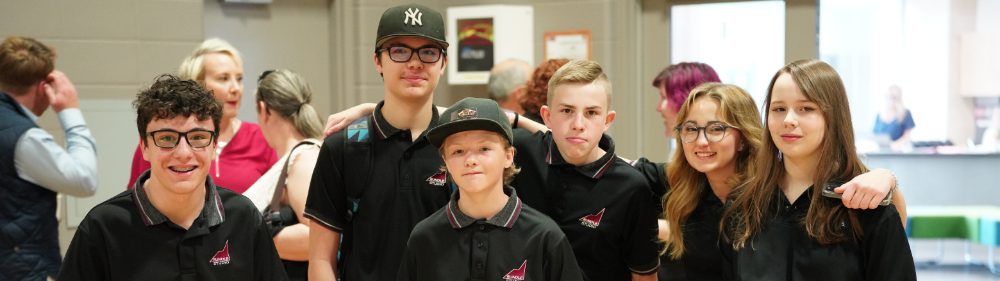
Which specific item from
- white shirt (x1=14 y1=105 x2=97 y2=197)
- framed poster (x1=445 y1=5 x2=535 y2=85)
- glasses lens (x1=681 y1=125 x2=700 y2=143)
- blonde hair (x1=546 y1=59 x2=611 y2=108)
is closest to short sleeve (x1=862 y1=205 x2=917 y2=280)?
glasses lens (x1=681 y1=125 x2=700 y2=143)

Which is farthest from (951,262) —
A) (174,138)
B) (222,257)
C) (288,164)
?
(174,138)

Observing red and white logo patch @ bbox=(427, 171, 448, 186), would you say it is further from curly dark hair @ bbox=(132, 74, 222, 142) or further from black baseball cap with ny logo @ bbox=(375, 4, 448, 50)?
curly dark hair @ bbox=(132, 74, 222, 142)

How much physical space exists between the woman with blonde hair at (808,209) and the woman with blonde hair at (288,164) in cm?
141

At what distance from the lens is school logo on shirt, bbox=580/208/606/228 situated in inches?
106

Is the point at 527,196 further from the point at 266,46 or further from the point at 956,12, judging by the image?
the point at 956,12

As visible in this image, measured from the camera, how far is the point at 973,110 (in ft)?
25.8

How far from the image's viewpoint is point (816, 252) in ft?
7.68

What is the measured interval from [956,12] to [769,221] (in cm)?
609

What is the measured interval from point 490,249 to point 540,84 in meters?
1.14

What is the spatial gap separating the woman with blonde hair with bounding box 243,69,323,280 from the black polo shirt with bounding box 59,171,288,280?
66 cm

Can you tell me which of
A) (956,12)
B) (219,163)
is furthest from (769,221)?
(956,12)

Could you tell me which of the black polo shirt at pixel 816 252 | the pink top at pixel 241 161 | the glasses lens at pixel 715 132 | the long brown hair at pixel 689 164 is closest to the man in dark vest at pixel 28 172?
the pink top at pixel 241 161

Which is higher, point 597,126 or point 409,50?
point 409,50

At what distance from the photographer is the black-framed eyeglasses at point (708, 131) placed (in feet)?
8.81
